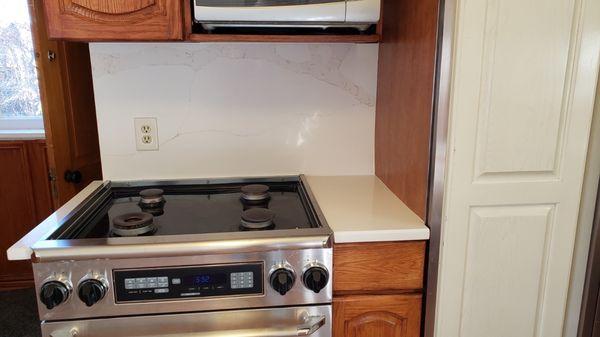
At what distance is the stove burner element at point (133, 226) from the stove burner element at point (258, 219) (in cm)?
25

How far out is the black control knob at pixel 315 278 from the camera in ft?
3.57

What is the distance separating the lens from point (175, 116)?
156 centimetres

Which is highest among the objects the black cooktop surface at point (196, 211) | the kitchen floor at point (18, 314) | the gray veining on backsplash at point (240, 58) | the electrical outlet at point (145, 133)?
the gray veining on backsplash at point (240, 58)

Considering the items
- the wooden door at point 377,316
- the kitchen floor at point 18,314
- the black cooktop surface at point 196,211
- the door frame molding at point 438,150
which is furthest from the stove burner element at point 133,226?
the kitchen floor at point 18,314

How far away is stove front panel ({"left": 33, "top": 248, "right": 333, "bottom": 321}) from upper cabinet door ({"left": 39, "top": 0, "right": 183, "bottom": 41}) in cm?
63

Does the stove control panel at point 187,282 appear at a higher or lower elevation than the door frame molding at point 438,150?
lower

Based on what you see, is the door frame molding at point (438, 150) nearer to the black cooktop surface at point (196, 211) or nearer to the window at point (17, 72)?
the black cooktop surface at point (196, 211)

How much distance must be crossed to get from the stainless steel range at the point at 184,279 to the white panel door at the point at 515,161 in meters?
0.36

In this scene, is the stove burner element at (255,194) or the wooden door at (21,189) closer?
the stove burner element at (255,194)

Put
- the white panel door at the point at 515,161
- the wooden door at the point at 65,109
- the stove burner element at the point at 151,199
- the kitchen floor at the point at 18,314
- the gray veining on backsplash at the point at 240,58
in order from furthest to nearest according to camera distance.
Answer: the kitchen floor at the point at 18,314 → the wooden door at the point at 65,109 → the gray veining on backsplash at the point at 240,58 → the stove burner element at the point at 151,199 → the white panel door at the point at 515,161

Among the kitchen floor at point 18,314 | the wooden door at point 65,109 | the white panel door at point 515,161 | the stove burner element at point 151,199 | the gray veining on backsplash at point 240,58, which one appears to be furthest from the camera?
the kitchen floor at point 18,314

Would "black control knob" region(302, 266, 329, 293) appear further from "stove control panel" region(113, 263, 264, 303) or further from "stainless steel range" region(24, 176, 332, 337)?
"stove control panel" region(113, 263, 264, 303)

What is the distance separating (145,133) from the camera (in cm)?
156

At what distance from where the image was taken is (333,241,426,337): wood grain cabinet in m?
1.14
